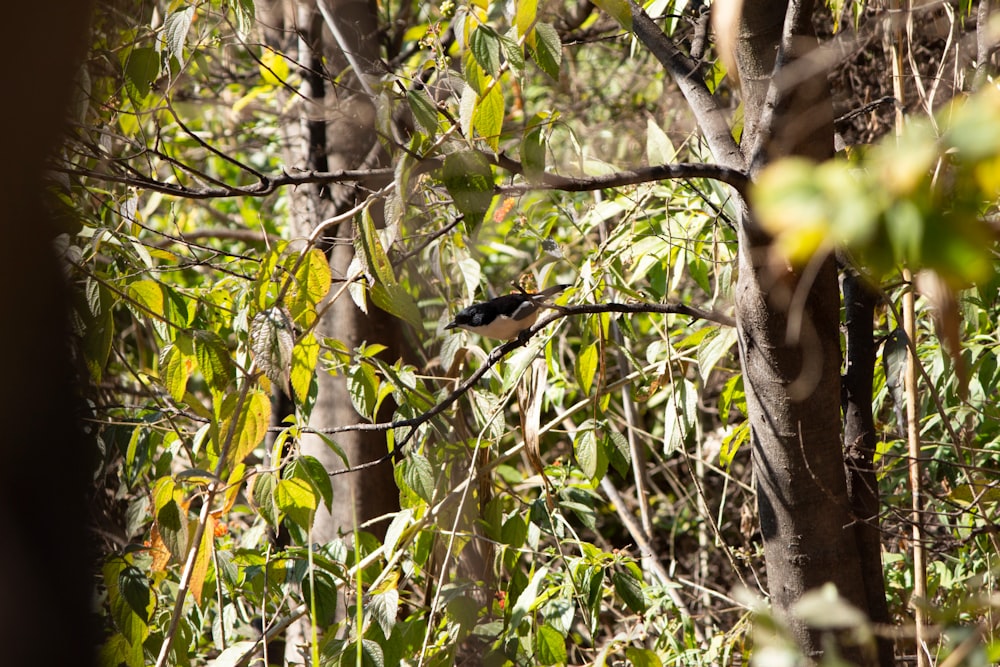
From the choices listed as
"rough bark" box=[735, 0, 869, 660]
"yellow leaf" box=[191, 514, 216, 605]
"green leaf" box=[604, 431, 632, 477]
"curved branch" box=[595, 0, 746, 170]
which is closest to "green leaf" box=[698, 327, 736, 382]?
"rough bark" box=[735, 0, 869, 660]

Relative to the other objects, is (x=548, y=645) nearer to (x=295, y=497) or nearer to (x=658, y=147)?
(x=295, y=497)

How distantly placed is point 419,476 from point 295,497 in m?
0.29

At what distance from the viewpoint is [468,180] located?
1.32 metres

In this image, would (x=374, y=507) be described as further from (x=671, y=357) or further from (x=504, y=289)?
(x=504, y=289)

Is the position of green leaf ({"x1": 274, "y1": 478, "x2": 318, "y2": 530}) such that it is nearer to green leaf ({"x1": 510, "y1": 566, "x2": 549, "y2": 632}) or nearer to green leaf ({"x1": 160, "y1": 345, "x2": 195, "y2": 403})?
→ green leaf ({"x1": 160, "y1": 345, "x2": 195, "y2": 403})

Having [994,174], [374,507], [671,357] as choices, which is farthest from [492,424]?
[994,174]

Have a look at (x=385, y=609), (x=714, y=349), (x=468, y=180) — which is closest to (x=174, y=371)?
(x=385, y=609)

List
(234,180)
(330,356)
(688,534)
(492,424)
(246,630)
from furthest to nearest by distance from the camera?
(234,180) < (688,534) < (246,630) < (330,356) < (492,424)

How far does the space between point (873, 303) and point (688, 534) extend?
2.75 metres

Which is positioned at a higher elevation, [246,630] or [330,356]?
[330,356]

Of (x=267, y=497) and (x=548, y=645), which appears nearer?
(x=267, y=497)

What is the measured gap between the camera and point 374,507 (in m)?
2.94

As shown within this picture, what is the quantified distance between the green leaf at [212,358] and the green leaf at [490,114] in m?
0.73

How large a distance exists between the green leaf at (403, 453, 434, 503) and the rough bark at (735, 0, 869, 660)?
0.71 meters
